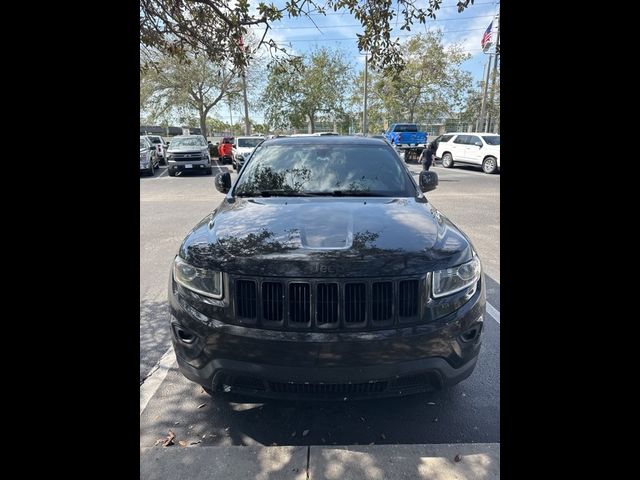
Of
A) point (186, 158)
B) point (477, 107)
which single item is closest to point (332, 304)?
point (186, 158)

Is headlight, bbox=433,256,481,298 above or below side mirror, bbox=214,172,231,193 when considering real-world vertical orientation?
below

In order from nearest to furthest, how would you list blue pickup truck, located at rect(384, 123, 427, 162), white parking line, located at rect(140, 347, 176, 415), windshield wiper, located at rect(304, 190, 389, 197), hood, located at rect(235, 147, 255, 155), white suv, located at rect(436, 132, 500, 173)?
white parking line, located at rect(140, 347, 176, 415) < windshield wiper, located at rect(304, 190, 389, 197) < white suv, located at rect(436, 132, 500, 173) < hood, located at rect(235, 147, 255, 155) < blue pickup truck, located at rect(384, 123, 427, 162)

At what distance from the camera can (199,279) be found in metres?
2.17

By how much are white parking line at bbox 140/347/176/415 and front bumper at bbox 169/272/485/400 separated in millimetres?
834

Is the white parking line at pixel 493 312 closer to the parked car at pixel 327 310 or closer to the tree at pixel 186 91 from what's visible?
the parked car at pixel 327 310

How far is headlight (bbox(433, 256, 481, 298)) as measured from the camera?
6.79 feet

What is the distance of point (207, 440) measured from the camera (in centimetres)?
230

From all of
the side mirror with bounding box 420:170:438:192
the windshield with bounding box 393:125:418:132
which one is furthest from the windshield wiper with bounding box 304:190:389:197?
the windshield with bounding box 393:125:418:132

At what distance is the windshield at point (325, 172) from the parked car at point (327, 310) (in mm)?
926

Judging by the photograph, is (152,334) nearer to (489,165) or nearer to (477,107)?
(489,165)

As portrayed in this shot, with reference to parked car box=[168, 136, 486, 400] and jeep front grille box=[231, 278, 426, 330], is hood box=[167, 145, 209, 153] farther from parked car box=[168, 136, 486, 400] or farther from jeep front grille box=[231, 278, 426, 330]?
jeep front grille box=[231, 278, 426, 330]
